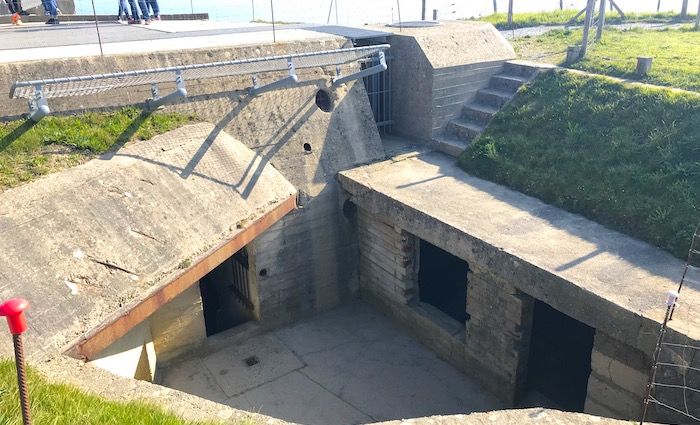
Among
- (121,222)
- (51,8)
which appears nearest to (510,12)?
(51,8)

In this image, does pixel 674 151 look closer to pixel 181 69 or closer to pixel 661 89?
pixel 661 89

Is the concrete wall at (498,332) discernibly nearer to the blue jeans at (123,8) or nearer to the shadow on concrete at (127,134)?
the shadow on concrete at (127,134)

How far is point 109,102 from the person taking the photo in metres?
9.02

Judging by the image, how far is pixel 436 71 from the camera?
11.6 metres

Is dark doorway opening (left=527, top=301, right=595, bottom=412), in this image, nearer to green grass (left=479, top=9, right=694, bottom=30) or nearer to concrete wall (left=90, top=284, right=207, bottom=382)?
concrete wall (left=90, top=284, right=207, bottom=382)

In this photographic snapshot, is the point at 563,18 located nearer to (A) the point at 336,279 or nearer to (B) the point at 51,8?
(A) the point at 336,279

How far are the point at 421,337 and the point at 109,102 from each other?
6.52 m

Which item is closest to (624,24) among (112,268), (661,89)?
(661,89)

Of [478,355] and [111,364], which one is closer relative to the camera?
[111,364]

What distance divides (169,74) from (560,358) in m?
7.62

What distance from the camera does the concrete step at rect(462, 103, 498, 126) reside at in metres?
11.8

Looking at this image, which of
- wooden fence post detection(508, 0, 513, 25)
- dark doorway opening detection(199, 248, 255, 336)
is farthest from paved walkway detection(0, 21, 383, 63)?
wooden fence post detection(508, 0, 513, 25)

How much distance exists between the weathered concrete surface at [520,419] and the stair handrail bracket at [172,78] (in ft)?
18.1

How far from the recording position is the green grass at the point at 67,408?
4.18 m
